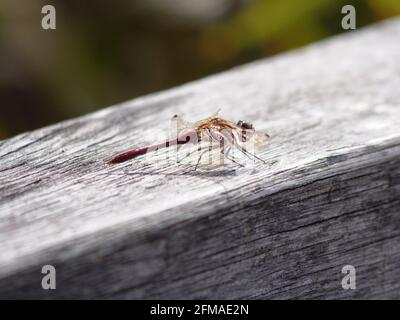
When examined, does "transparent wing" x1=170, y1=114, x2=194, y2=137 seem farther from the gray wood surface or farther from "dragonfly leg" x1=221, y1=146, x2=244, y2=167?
"dragonfly leg" x1=221, y1=146, x2=244, y2=167

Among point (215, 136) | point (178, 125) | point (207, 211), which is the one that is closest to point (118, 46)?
point (178, 125)

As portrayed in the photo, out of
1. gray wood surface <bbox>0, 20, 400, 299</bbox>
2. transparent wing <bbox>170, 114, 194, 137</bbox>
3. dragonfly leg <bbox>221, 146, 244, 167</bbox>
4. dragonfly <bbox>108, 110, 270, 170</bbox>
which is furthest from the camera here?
transparent wing <bbox>170, 114, 194, 137</bbox>

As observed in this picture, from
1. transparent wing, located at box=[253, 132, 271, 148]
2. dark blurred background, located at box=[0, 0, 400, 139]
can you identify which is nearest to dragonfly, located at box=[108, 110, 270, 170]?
transparent wing, located at box=[253, 132, 271, 148]

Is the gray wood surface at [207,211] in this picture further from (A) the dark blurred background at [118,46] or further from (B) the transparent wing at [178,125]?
(A) the dark blurred background at [118,46]

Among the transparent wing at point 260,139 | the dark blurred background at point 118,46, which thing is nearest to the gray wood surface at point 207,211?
the transparent wing at point 260,139

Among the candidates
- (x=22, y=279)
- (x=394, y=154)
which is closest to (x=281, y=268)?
(x=394, y=154)

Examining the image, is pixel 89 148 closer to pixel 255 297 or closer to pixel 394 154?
pixel 255 297
